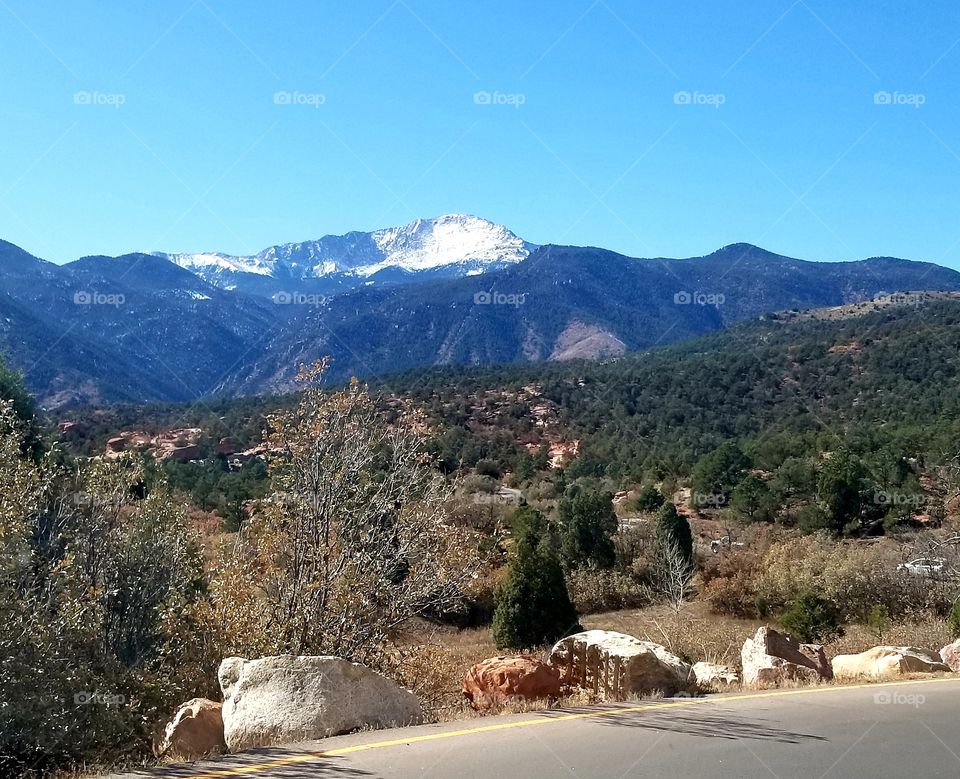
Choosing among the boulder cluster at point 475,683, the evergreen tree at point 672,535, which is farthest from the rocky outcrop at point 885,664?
the evergreen tree at point 672,535

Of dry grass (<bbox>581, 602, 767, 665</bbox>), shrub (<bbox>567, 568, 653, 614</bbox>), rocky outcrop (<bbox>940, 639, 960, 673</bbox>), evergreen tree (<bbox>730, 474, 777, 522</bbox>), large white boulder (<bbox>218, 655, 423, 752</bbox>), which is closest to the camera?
large white boulder (<bbox>218, 655, 423, 752</bbox>)

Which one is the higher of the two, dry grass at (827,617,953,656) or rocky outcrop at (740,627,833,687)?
rocky outcrop at (740,627,833,687)

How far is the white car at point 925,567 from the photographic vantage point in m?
23.6

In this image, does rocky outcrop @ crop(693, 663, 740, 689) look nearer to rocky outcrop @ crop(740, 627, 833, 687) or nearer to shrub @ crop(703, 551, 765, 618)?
rocky outcrop @ crop(740, 627, 833, 687)

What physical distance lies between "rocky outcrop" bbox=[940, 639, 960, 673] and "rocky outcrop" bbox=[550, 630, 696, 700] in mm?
4842

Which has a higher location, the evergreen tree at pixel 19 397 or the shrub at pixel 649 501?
the evergreen tree at pixel 19 397

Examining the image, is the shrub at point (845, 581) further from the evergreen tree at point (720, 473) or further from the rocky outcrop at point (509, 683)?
the rocky outcrop at point (509, 683)

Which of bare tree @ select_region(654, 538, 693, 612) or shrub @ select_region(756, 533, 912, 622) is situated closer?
shrub @ select_region(756, 533, 912, 622)

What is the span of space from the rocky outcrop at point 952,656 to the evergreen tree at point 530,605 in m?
10.8

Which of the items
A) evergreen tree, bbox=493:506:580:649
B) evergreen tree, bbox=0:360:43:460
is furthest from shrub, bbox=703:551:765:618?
evergreen tree, bbox=0:360:43:460

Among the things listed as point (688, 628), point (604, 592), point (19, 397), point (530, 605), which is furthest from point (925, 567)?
point (19, 397)

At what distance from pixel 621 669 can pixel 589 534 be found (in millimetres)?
23694

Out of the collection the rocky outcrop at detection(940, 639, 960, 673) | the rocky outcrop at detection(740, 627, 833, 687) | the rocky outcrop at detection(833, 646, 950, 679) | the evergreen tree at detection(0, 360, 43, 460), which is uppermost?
the evergreen tree at detection(0, 360, 43, 460)

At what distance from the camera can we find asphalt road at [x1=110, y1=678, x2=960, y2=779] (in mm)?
6086
